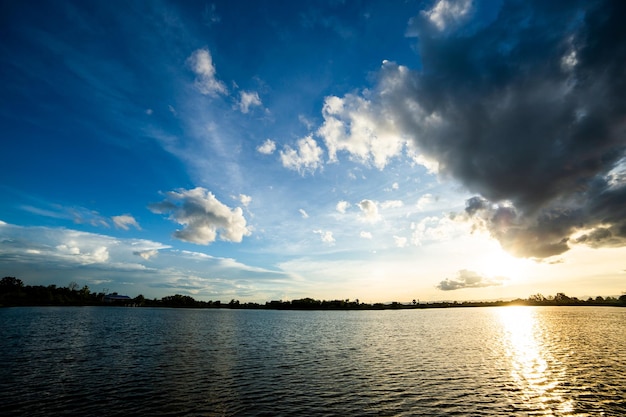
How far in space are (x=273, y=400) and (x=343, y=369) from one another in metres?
19.9

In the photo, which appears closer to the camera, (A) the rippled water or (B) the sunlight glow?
(A) the rippled water

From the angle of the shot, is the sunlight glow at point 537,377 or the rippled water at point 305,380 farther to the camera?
the sunlight glow at point 537,377

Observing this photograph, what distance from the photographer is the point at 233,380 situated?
150ft

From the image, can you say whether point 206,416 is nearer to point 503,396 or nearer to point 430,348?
point 503,396

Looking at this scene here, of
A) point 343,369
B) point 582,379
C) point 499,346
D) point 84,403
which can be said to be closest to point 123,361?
point 84,403

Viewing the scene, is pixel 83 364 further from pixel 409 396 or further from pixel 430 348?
pixel 430 348

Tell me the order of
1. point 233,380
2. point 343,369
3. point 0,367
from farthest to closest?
point 343,369, point 0,367, point 233,380

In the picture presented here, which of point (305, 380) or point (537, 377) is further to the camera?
point (537, 377)

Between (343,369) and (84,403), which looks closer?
(84,403)

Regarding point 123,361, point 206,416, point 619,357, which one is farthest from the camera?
point 619,357

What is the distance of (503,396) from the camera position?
128ft

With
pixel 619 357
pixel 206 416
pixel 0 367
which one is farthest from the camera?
pixel 619 357

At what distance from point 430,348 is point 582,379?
33.2 metres

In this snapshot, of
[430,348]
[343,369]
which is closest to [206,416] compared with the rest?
[343,369]
